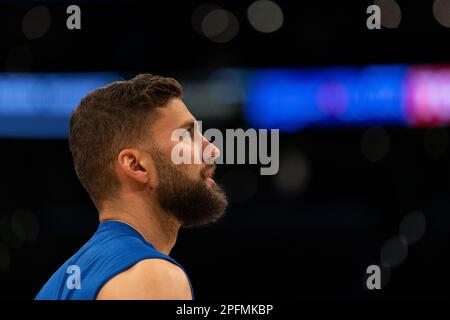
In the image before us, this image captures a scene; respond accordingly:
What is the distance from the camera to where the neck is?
254 cm

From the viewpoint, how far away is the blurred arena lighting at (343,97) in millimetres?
7871

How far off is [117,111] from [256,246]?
5430 millimetres

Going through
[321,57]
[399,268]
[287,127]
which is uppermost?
[321,57]

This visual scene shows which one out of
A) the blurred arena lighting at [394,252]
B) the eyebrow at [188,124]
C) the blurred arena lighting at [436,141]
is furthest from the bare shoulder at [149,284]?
the blurred arena lighting at [436,141]

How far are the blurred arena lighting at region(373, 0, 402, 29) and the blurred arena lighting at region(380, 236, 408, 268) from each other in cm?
226

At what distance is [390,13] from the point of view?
813 cm

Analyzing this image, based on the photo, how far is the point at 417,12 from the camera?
816cm

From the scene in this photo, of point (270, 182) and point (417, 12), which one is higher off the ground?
point (417, 12)

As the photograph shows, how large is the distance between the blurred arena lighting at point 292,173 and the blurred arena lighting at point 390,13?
5.48ft

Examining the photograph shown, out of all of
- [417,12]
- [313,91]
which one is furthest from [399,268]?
[417,12]

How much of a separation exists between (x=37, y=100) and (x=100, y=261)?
6189 millimetres
